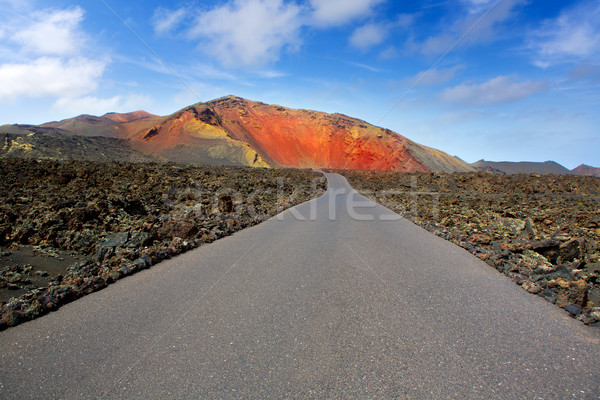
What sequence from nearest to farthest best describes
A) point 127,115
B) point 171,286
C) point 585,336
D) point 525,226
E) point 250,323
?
1. point 585,336
2. point 250,323
3. point 171,286
4. point 525,226
5. point 127,115

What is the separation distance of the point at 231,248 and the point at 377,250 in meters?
3.14

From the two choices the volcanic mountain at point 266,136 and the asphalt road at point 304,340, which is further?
the volcanic mountain at point 266,136

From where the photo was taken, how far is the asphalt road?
2.31 m

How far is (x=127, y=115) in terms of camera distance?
132 metres

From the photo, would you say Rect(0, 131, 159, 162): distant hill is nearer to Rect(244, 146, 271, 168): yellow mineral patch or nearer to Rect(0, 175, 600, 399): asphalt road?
Rect(244, 146, 271, 168): yellow mineral patch

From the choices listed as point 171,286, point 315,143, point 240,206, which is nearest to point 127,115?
point 315,143

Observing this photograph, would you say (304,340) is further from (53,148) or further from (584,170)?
(584,170)

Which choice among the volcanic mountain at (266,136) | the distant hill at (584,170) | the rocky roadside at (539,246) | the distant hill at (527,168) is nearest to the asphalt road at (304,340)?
the rocky roadside at (539,246)

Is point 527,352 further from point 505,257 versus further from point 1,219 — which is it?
point 1,219

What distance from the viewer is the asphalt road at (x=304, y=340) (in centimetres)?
231

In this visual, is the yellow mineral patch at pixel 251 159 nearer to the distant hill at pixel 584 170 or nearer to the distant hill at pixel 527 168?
the distant hill at pixel 527 168

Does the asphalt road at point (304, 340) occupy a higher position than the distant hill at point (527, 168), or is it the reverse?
the distant hill at point (527, 168)

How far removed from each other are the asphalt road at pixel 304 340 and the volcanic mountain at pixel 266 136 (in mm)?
58176

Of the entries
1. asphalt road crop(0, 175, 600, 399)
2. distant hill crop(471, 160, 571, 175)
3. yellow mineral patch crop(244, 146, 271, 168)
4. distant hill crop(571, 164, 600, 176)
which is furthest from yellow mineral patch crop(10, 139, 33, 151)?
distant hill crop(571, 164, 600, 176)
